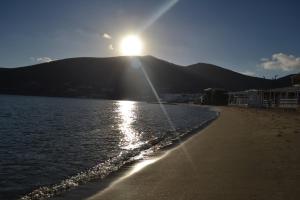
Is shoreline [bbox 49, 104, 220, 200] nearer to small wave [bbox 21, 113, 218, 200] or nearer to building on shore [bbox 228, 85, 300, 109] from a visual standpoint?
small wave [bbox 21, 113, 218, 200]

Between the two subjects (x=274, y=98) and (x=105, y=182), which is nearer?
(x=105, y=182)

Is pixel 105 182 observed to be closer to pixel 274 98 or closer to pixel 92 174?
pixel 92 174

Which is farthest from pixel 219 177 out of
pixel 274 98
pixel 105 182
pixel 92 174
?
pixel 274 98

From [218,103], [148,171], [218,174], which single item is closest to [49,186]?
[148,171]

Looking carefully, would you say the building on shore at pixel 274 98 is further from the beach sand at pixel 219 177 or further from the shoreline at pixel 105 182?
the shoreline at pixel 105 182

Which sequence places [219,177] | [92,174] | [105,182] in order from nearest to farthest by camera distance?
[219,177] → [105,182] → [92,174]

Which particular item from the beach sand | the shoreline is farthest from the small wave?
the beach sand

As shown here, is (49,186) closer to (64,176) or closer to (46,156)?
(64,176)

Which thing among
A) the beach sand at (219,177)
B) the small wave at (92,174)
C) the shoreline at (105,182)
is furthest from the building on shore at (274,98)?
the shoreline at (105,182)

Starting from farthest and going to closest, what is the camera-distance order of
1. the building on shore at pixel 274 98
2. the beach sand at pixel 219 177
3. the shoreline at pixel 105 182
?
1. the building on shore at pixel 274 98
2. the shoreline at pixel 105 182
3. the beach sand at pixel 219 177

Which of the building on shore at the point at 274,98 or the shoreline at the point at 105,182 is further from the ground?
the building on shore at the point at 274,98

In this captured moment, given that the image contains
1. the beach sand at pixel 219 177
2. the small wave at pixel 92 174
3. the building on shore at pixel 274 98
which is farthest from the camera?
the building on shore at pixel 274 98

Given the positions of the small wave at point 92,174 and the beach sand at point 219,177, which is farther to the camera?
the small wave at point 92,174

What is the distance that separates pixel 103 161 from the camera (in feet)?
50.3
